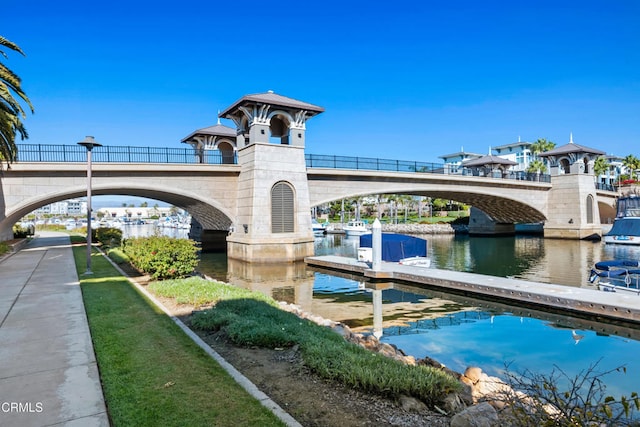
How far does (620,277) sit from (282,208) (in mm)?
20915

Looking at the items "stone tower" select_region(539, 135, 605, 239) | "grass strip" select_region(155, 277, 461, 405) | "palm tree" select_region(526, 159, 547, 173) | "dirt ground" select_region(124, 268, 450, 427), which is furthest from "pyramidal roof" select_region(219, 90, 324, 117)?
"palm tree" select_region(526, 159, 547, 173)

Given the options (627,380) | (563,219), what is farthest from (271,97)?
(563,219)

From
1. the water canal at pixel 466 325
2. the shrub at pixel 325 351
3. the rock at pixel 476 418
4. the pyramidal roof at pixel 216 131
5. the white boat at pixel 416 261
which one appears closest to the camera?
the rock at pixel 476 418

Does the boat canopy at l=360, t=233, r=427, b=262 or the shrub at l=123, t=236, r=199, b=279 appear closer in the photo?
the shrub at l=123, t=236, r=199, b=279

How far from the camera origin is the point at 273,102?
1168 inches

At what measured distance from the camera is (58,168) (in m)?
25.8

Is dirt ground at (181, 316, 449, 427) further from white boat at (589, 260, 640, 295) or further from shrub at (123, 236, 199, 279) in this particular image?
white boat at (589, 260, 640, 295)

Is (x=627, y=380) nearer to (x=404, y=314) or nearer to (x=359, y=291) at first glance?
(x=404, y=314)

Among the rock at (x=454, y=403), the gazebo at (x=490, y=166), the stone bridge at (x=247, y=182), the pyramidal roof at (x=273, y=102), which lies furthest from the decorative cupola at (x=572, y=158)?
the rock at (x=454, y=403)

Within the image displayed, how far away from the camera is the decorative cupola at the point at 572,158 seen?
5194 centimetres

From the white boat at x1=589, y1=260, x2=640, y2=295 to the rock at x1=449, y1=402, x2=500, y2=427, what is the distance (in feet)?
47.2

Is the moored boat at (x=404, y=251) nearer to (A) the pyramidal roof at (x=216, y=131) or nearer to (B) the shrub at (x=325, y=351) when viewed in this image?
(B) the shrub at (x=325, y=351)

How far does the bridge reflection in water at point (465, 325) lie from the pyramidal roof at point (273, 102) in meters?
12.4

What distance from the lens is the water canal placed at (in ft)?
35.3
